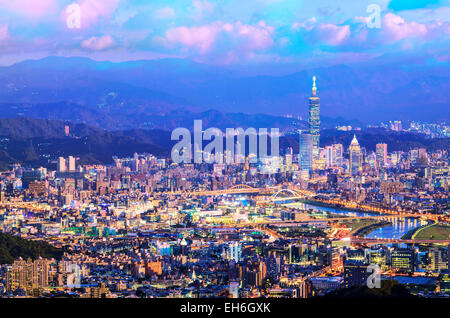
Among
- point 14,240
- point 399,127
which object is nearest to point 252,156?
point 399,127

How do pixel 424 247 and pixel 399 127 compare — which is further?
pixel 399 127

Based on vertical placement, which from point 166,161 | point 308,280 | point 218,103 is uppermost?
point 218,103

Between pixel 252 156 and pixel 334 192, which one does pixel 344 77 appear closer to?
pixel 252 156

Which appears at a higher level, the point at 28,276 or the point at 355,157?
the point at 355,157

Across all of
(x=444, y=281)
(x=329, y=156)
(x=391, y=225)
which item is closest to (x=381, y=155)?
(x=329, y=156)

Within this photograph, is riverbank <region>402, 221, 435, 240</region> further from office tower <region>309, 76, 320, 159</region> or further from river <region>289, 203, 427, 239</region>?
office tower <region>309, 76, 320, 159</region>

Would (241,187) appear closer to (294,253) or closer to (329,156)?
(329,156)

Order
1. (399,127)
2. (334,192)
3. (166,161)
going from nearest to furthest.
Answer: (334,192) → (166,161) → (399,127)
